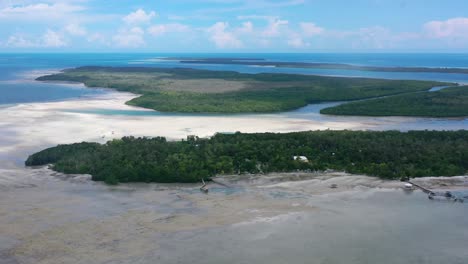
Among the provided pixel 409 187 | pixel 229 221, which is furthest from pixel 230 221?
pixel 409 187

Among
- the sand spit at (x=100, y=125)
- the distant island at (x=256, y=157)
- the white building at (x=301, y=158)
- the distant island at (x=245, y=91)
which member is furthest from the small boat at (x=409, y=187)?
the distant island at (x=245, y=91)

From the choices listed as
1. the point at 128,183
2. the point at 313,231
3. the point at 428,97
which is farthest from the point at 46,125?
the point at 428,97

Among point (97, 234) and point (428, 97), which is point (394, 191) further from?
point (428, 97)

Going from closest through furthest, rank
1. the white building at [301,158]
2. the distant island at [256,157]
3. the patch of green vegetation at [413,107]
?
the distant island at [256,157] → the white building at [301,158] → the patch of green vegetation at [413,107]

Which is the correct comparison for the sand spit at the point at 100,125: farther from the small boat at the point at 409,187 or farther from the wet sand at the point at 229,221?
the small boat at the point at 409,187

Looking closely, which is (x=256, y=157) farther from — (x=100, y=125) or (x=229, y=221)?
(x=100, y=125)

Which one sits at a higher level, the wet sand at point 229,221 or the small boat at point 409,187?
the small boat at point 409,187

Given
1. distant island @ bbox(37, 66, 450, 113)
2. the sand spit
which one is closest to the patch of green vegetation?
distant island @ bbox(37, 66, 450, 113)

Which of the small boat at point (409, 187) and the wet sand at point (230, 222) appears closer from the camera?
the wet sand at point (230, 222)
